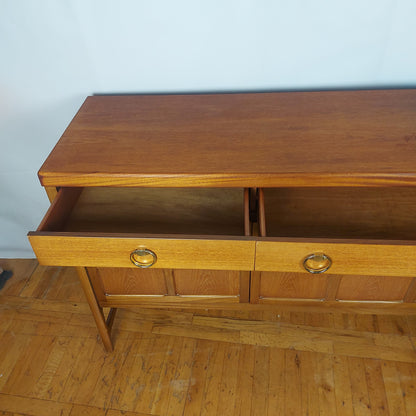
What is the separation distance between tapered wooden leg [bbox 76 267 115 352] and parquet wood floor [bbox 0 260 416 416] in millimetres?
63

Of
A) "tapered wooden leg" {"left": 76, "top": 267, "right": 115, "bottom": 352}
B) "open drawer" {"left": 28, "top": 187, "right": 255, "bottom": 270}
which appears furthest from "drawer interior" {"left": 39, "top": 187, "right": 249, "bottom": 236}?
"tapered wooden leg" {"left": 76, "top": 267, "right": 115, "bottom": 352}

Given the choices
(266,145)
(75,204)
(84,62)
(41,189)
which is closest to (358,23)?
(266,145)

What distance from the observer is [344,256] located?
0.62 m

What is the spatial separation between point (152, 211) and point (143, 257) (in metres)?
0.18

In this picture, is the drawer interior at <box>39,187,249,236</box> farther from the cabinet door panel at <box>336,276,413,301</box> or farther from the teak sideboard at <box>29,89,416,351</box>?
the cabinet door panel at <box>336,276,413,301</box>

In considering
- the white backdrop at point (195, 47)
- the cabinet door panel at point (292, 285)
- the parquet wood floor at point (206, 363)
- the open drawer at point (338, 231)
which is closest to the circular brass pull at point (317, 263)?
the open drawer at point (338, 231)

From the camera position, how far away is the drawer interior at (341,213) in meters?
0.75

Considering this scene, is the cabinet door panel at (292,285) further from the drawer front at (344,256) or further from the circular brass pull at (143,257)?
the circular brass pull at (143,257)

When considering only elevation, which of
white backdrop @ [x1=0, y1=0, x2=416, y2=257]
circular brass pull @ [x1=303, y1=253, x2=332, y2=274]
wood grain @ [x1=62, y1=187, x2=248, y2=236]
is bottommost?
wood grain @ [x1=62, y1=187, x2=248, y2=236]

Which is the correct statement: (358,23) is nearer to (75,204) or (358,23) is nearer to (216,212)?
(216,212)

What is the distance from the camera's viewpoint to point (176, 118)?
0.78 meters

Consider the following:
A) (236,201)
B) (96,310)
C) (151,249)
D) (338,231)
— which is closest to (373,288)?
(338,231)

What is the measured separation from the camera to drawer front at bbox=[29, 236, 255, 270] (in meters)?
0.62

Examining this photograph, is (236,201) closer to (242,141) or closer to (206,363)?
(242,141)
